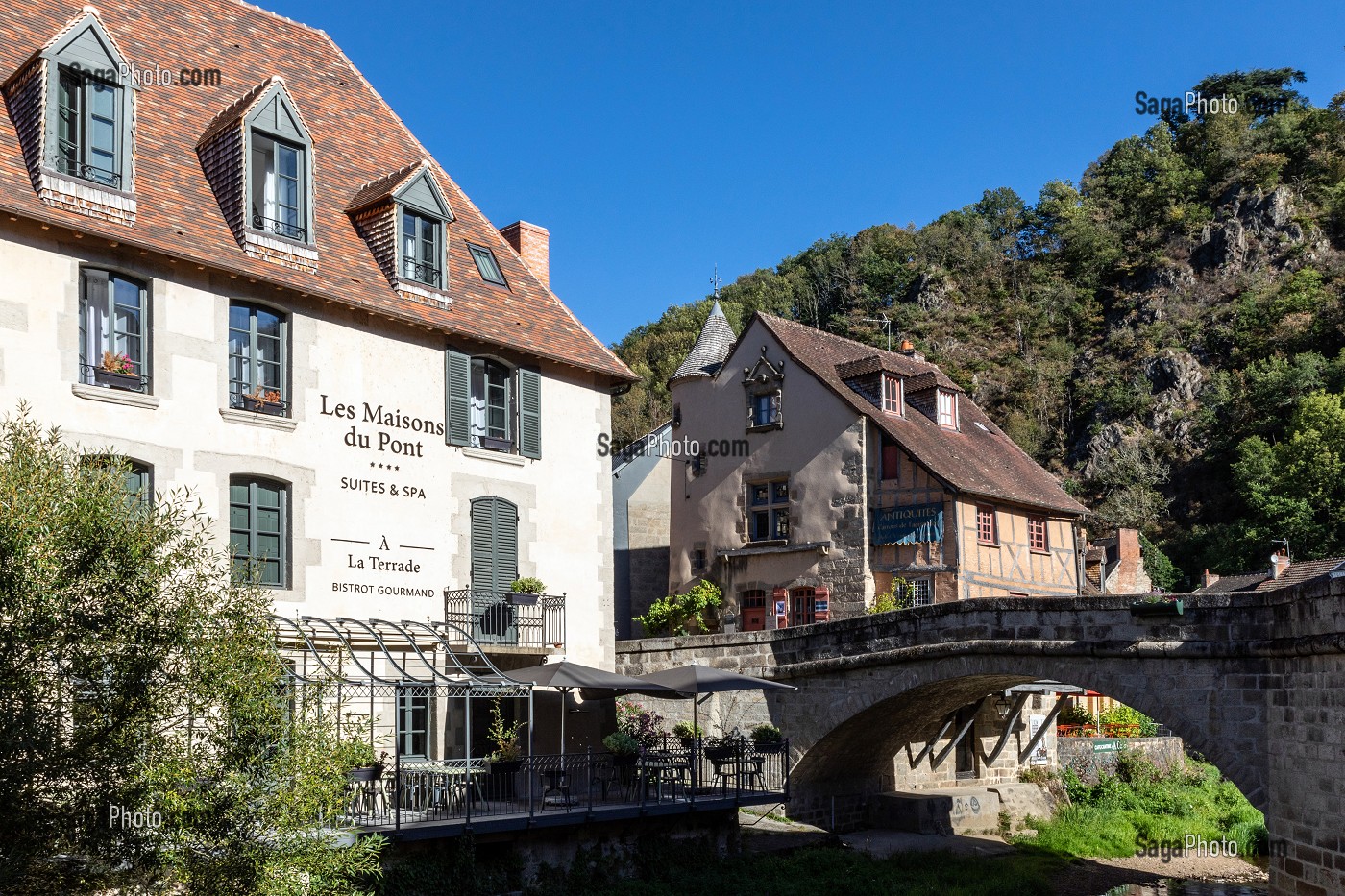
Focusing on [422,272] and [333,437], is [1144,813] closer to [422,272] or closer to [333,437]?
[422,272]

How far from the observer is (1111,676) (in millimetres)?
17125

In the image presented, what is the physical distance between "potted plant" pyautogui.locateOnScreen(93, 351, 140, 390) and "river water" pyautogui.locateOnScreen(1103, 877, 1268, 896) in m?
15.7

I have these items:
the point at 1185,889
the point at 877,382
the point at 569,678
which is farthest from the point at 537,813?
the point at 877,382

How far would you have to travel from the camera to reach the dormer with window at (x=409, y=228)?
17828 millimetres

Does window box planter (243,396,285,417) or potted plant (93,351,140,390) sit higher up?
potted plant (93,351,140,390)

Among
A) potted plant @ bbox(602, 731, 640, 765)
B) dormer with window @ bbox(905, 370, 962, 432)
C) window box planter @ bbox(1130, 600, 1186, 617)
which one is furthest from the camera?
dormer with window @ bbox(905, 370, 962, 432)

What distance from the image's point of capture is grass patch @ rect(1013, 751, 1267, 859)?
76.7ft

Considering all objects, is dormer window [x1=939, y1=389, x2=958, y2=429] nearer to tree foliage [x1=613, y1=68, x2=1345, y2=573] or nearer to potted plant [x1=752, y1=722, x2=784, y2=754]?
potted plant [x1=752, y1=722, x2=784, y2=754]

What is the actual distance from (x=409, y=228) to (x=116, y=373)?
196 inches

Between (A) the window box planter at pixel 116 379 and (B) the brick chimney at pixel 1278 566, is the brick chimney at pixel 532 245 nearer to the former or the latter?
(A) the window box planter at pixel 116 379

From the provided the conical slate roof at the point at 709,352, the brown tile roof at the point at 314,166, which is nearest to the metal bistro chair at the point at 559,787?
the brown tile roof at the point at 314,166

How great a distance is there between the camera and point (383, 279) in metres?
17.8

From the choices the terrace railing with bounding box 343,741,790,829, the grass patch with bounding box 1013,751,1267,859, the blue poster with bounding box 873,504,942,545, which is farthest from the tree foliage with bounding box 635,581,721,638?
the grass patch with bounding box 1013,751,1267,859

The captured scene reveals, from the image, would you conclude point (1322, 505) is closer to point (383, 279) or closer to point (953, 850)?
point (953, 850)
